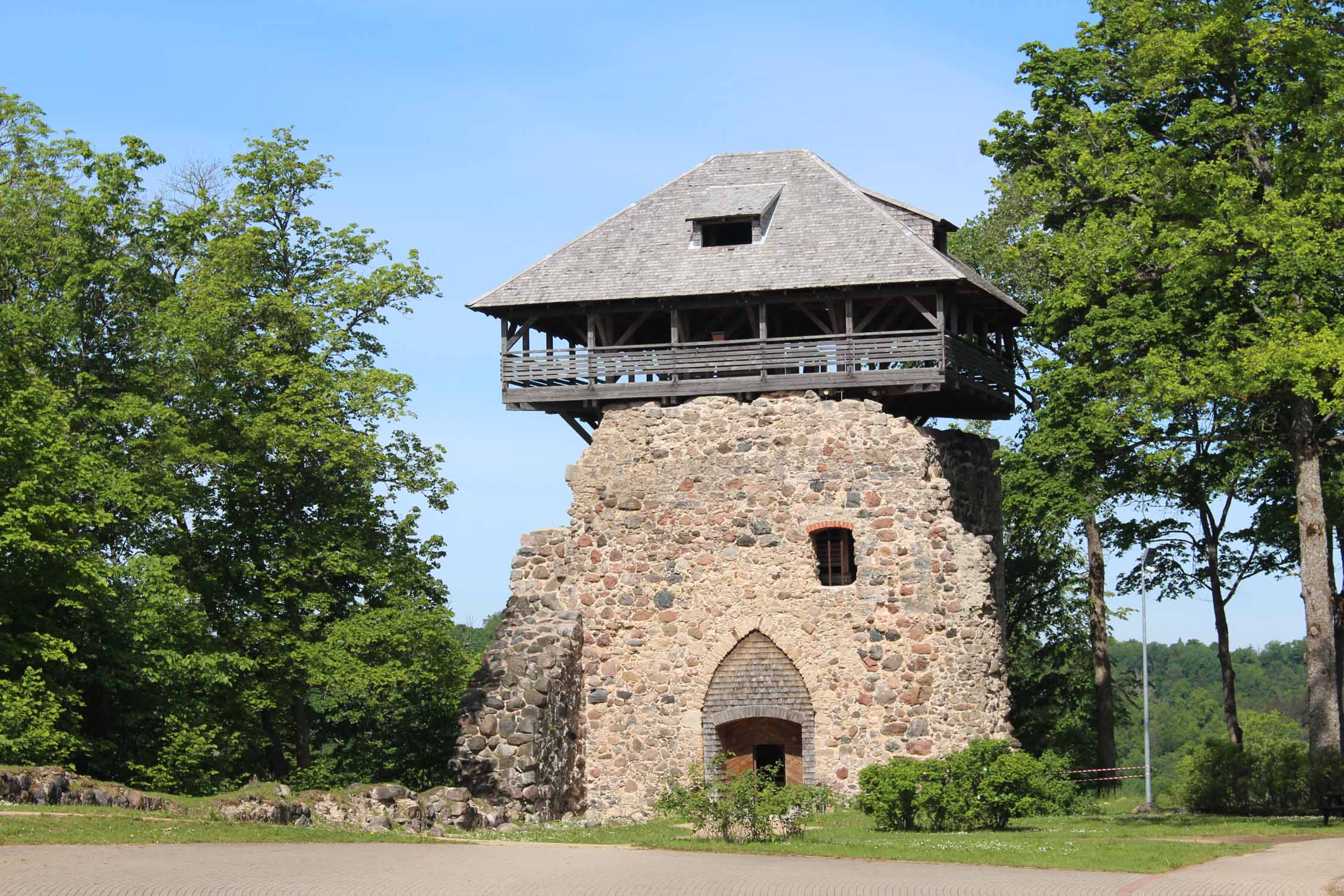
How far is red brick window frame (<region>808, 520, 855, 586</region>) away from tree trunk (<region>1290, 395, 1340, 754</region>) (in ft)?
26.1

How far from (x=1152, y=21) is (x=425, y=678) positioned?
2012 cm

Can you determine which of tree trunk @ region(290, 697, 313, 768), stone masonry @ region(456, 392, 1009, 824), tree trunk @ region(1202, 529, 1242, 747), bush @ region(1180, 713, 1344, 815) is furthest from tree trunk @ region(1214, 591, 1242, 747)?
tree trunk @ region(290, 697, 313, 768)

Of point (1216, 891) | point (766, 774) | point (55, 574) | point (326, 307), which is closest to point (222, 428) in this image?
point (326, 307)

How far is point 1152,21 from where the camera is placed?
102 feet

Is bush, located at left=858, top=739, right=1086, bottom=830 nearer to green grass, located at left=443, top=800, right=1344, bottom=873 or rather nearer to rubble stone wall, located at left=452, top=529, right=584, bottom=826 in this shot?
green grass, located at left=443, top=800, right=1344, bottom=873

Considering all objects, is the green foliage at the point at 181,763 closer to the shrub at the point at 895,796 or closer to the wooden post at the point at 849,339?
the shrub at the point at 895,796

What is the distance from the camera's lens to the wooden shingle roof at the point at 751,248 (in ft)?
101

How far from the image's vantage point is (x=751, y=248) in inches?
1257

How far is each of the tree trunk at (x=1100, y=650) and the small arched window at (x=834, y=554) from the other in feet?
31.2

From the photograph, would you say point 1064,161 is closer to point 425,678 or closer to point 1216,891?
point 425,678

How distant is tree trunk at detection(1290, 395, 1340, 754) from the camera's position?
2766 cm

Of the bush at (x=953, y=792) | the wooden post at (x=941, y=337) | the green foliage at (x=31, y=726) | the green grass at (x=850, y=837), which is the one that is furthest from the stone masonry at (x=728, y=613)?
the green foliage at (x=31, y=726)

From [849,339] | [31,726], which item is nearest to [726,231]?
[849,339]

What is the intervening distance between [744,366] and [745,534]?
3.35 meters
